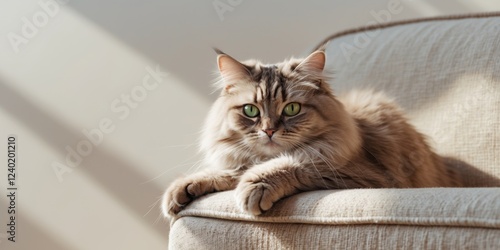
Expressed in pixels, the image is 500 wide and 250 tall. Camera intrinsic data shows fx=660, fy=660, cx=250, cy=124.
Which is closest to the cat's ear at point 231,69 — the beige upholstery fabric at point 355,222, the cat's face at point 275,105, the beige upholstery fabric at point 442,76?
the cat's face at point 275,105

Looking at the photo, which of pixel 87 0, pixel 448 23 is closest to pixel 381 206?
pixel 448 23

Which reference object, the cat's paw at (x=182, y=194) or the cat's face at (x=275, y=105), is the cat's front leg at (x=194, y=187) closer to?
the cat's paw at (x=182, y=194)

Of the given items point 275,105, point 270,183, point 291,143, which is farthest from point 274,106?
point 270,183

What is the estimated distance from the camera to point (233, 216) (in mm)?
1619

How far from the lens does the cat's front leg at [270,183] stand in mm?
1572

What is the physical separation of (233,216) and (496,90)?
1.07m

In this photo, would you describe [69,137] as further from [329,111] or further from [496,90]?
[496,90]

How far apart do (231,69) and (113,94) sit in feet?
3.86

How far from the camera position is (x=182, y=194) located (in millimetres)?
1838

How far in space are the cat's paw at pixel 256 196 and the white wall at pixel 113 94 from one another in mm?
1297

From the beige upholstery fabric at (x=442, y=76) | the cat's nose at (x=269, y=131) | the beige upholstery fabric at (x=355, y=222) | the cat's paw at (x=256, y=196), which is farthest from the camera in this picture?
the beige upholstery fabric at (x=442, y=76)

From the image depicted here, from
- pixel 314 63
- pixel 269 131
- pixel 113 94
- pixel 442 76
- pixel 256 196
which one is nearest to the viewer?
pixel 256 196

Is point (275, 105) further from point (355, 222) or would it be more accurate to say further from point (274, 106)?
point (355, 222)

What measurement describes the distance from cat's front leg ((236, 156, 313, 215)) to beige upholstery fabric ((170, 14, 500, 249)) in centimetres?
3
